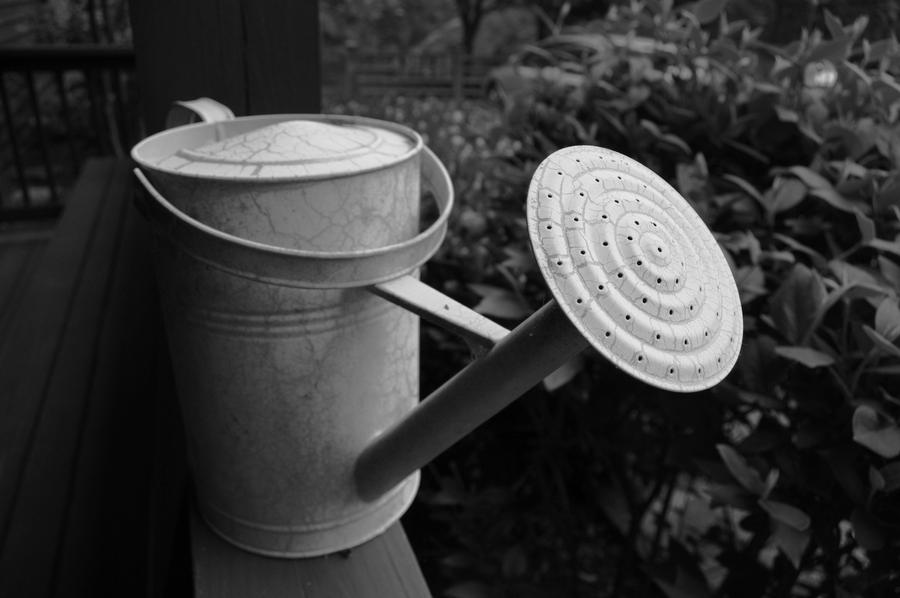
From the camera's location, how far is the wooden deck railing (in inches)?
136

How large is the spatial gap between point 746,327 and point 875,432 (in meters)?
0.32

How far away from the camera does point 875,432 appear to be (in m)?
0.98

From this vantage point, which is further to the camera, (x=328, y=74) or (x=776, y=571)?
(x=328, y=74)

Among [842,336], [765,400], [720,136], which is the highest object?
[720,136]

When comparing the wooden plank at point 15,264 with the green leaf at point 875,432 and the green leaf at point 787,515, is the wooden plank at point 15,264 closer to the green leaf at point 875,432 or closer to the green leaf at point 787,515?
the green leaf at point 787,515

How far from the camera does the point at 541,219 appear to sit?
0.67 m

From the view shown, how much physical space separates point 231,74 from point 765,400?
1.15 m

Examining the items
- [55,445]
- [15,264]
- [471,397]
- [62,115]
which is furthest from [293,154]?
[62,115]

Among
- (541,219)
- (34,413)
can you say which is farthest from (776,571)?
(34,413)

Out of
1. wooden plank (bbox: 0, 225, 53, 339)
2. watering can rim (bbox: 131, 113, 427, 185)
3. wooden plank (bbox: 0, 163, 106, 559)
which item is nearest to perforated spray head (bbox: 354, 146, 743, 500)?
watering can rim (bbox: 131, 113, 427, 185)

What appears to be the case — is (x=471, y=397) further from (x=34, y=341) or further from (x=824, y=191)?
(x=34, y=341)

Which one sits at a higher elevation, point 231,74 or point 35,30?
point 231,74

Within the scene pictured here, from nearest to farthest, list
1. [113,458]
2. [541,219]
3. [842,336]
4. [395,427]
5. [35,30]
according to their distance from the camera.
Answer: [541,219] < [395,427] < [842,336] < [113,458] < [35,30]

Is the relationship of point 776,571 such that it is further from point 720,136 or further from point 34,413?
point 34,413
